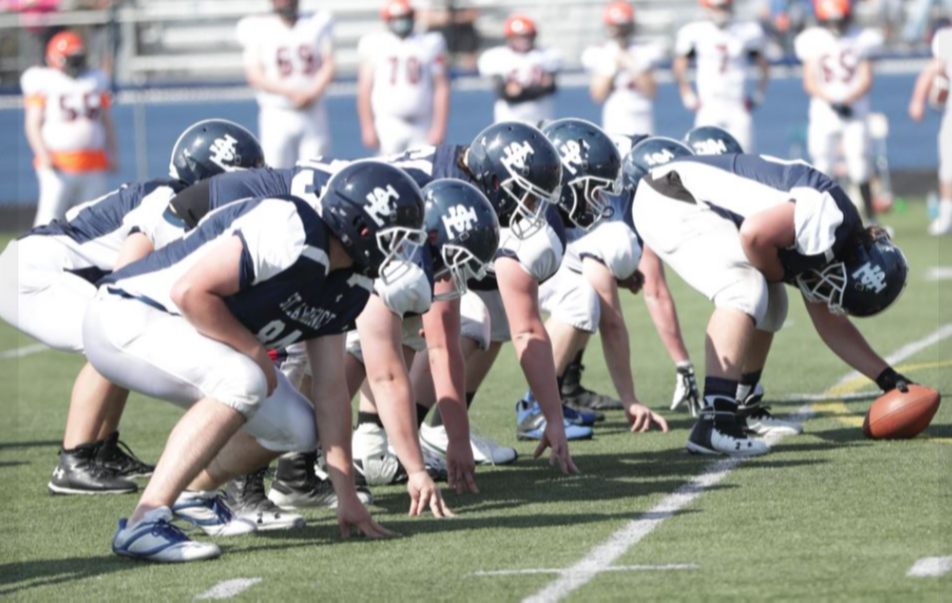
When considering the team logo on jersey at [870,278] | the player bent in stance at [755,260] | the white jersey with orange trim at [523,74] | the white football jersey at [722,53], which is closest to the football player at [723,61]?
the white football jersey at [722,53]

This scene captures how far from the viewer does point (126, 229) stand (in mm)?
6512

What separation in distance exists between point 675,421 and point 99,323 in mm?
3291

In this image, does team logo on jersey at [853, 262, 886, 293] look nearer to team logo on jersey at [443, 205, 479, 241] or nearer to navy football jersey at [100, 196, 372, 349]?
team logo on jersey at [443, 205, 479, 241]

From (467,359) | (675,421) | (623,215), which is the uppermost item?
(623,215)

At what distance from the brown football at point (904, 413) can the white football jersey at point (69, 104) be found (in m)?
9.86

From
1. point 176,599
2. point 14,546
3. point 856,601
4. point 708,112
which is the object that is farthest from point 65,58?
point 856,601

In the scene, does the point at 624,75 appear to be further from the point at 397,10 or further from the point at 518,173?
the point at 518,173

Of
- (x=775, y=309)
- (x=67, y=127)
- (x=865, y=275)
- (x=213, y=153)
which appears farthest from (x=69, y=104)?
(x=865, y=275)

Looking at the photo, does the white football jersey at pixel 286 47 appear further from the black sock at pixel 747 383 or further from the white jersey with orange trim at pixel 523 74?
the black sock at pixel 747 383

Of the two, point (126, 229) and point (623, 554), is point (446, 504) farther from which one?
point (126, 229)

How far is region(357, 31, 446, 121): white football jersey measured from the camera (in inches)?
578

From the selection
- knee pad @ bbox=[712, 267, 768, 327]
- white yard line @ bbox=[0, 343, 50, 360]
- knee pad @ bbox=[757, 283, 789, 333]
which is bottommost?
white yard line @ bbox=[0, 343, 50, 360]

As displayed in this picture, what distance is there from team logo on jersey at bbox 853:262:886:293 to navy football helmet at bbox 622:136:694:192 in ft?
3.91

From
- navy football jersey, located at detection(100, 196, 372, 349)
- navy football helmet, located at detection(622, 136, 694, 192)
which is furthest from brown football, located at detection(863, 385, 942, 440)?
navy football jersey, located at detection(100, 196, 372, 349)
